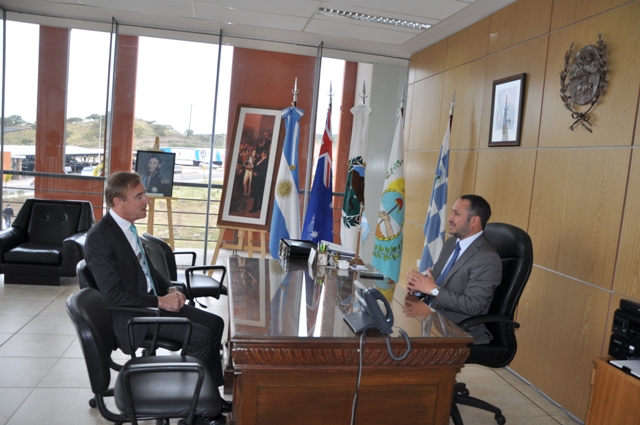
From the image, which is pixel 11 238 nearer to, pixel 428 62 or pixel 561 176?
pixel 428 62

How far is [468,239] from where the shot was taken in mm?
3291

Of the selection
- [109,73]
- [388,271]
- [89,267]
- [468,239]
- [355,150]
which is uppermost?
[109,73]

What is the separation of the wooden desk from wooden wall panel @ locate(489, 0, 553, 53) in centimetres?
282

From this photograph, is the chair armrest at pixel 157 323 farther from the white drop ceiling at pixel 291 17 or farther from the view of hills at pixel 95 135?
the view of hills at pixel 95 135

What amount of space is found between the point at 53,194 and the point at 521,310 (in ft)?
18.6

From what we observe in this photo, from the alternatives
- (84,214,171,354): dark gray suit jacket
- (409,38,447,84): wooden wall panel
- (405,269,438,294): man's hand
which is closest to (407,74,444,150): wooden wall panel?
(409,38,447,84): wooden wall panel

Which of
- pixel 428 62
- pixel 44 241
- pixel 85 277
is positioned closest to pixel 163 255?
pixel 85 277

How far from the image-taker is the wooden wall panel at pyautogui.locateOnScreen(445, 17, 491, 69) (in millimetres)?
4996

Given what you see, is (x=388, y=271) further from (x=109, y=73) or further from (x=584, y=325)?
(x=109, y=73)

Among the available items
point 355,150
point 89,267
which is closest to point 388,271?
point 355,150

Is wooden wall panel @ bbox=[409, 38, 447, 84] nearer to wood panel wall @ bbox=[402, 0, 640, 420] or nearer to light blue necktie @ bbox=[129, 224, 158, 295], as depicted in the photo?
wood panel wall @ bbox=[402, 0, 640, 420]

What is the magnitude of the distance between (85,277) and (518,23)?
12.7 feet

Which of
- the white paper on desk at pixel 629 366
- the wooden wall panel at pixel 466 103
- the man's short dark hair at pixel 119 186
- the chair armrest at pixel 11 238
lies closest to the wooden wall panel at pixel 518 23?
the wooden wall panel at pixel 466 103

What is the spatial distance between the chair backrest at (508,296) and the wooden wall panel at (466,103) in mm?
2023
